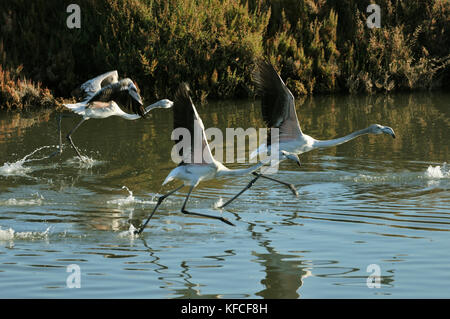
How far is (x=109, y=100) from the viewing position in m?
10.6

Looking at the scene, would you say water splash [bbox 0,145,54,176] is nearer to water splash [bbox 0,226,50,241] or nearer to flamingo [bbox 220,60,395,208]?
water splash [bbox 0,226,50,241]

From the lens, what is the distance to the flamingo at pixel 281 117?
8.28 meters

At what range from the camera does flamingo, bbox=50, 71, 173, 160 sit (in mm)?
10094

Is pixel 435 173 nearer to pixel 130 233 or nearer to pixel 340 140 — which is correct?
pixel 340 140

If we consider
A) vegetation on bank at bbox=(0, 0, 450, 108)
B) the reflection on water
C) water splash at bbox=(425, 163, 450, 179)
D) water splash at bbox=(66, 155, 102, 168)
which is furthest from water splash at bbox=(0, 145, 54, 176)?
vegetation on bank at bbox=(0, 0, 450, 108)

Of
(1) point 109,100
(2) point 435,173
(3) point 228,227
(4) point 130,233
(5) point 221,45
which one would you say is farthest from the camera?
(5) point 221,45

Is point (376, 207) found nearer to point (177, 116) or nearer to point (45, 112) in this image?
point (177, 116)

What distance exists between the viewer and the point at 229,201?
817 cm

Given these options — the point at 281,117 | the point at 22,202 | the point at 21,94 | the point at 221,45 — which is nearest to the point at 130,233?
the point at 22,202

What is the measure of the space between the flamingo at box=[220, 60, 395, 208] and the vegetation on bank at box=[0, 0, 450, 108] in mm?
7690

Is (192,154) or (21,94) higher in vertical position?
(21,94)

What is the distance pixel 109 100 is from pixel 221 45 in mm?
6586

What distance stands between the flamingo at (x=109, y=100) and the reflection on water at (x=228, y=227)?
63 centimetres
